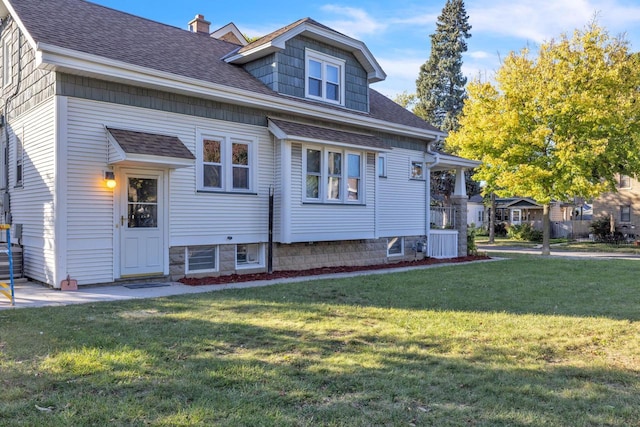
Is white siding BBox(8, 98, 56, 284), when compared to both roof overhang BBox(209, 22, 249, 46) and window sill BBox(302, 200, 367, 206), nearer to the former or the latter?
window sill BBox(302, 200, 367, 206)

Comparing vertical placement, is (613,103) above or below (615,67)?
below

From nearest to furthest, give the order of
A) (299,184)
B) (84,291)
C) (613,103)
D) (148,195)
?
1. (84,291)
2. (148,195)
3. (299,184)
4. (613,103)

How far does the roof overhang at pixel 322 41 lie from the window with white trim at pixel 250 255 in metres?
4.84

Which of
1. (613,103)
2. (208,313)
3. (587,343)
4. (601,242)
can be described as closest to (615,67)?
(613,103)

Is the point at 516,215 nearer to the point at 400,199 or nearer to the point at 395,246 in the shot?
the point at 395,246

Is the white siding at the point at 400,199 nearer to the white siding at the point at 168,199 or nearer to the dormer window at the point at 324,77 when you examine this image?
the dormer window at the point at 324,77

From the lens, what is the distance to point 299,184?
11445 millimetres

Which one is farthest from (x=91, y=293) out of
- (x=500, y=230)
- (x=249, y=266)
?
(x=500, y=230)

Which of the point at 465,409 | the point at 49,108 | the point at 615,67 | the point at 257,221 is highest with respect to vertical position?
the point at 615,67

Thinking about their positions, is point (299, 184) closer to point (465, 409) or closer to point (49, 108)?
point (49, 108)

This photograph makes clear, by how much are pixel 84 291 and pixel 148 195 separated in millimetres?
2227

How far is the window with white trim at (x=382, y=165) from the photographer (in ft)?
46.0

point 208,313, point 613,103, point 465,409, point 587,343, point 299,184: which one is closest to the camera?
point 465,409

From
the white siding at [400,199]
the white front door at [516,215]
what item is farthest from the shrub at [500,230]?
the white siding at [400,199]
